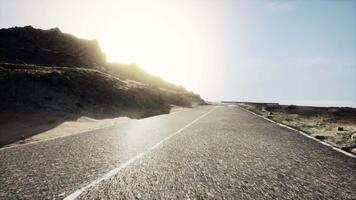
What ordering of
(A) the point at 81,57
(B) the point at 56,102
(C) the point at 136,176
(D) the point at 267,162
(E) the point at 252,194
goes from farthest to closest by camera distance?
(A) the point at 81,57
(B) the point at 56,102
(D) the point at 267,162
(C) the point at 136,176
(E) the point at 252,194

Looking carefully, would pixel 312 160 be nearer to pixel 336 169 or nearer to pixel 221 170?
pixel 336 169

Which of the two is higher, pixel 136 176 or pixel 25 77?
pixel 25 77

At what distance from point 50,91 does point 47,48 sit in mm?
49882

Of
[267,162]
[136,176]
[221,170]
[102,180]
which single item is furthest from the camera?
[267,162]

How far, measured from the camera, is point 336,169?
744 centimetres

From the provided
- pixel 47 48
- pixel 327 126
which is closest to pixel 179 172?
pixel 327 126

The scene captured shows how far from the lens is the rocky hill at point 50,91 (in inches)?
939

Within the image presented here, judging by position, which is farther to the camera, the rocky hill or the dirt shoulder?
the rocky hill

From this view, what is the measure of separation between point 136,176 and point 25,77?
31284 mm

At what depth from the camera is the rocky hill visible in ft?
78.3

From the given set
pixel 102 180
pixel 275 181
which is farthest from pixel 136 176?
pixel 275 181

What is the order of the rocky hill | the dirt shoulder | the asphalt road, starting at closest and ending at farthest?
the asphalt road → the dirt shoulder → the rocky hill

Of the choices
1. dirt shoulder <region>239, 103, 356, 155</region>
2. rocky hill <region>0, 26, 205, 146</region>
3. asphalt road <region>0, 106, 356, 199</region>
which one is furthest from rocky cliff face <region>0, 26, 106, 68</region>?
asphalt road <region>0, 106, 356, 199</region>

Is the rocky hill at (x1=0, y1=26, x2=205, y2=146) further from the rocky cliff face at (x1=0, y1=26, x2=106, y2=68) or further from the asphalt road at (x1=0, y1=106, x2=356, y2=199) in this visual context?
the asphalt road at (x1=0, y1=106, x2=356, y2=199)
